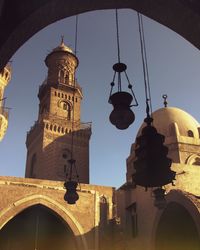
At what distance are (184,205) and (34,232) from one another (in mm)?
9192

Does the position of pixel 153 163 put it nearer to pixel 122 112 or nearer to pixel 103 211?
pixel 122 112

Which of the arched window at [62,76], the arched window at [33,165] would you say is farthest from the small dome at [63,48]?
the arched window at [33,165]

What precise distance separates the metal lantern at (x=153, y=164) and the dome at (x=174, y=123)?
1763cm

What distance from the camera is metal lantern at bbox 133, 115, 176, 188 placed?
345cm

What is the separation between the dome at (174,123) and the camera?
2106cm

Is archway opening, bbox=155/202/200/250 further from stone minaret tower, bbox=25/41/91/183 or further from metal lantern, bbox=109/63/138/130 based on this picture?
metal lantern, bbox=109/63/138/130

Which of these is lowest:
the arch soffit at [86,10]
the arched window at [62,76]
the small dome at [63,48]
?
the arch soffit at [86,10]

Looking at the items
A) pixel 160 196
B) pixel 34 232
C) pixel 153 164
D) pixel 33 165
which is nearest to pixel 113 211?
pixel 34 232

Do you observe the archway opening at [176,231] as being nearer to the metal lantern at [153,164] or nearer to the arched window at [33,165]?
the metal lantern at [153,164]

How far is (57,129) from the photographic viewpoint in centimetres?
2695

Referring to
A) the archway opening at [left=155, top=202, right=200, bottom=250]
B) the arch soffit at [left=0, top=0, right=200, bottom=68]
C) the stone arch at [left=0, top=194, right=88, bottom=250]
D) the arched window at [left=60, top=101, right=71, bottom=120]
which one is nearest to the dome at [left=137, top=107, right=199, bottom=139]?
the archway opening at [left=155, top=202, right=200, bottom=250]

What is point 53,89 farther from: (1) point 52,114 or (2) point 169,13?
(2) point 169,13

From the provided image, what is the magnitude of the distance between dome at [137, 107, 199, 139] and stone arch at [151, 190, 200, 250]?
6770 millimetres

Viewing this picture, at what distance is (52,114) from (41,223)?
35.2 feet
